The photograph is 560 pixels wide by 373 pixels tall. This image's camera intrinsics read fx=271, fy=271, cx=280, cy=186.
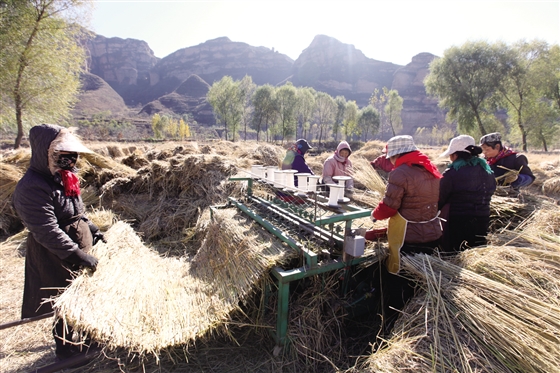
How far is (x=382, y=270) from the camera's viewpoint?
7.71 feet

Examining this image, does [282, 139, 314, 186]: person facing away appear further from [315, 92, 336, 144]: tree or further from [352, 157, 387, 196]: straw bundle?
[315, 92, 336, 144]: tree

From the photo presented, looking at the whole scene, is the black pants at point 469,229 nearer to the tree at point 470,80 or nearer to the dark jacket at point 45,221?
the dark jacket at point 45,221

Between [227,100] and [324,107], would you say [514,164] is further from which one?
[324,107]

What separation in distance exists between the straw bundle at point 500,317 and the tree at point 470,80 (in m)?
27.4

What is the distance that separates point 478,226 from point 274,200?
2078mm

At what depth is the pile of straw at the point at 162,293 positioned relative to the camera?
5.63 feet

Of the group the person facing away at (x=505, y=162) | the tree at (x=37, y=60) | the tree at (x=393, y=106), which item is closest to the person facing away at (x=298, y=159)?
the person facing away at (x=505, y=162)

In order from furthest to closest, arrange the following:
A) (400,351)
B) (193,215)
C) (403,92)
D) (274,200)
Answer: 1. (403,92)
2. (193,215)
3. (274,200)
4. (400,351)

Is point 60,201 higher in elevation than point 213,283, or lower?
higher

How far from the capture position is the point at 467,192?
2.54 metres

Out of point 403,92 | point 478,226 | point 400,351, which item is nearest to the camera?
point 400,351

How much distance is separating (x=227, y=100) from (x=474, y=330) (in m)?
42.1

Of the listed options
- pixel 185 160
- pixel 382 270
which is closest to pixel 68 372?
pixel 382 270

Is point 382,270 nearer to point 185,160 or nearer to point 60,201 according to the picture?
point 60,201
